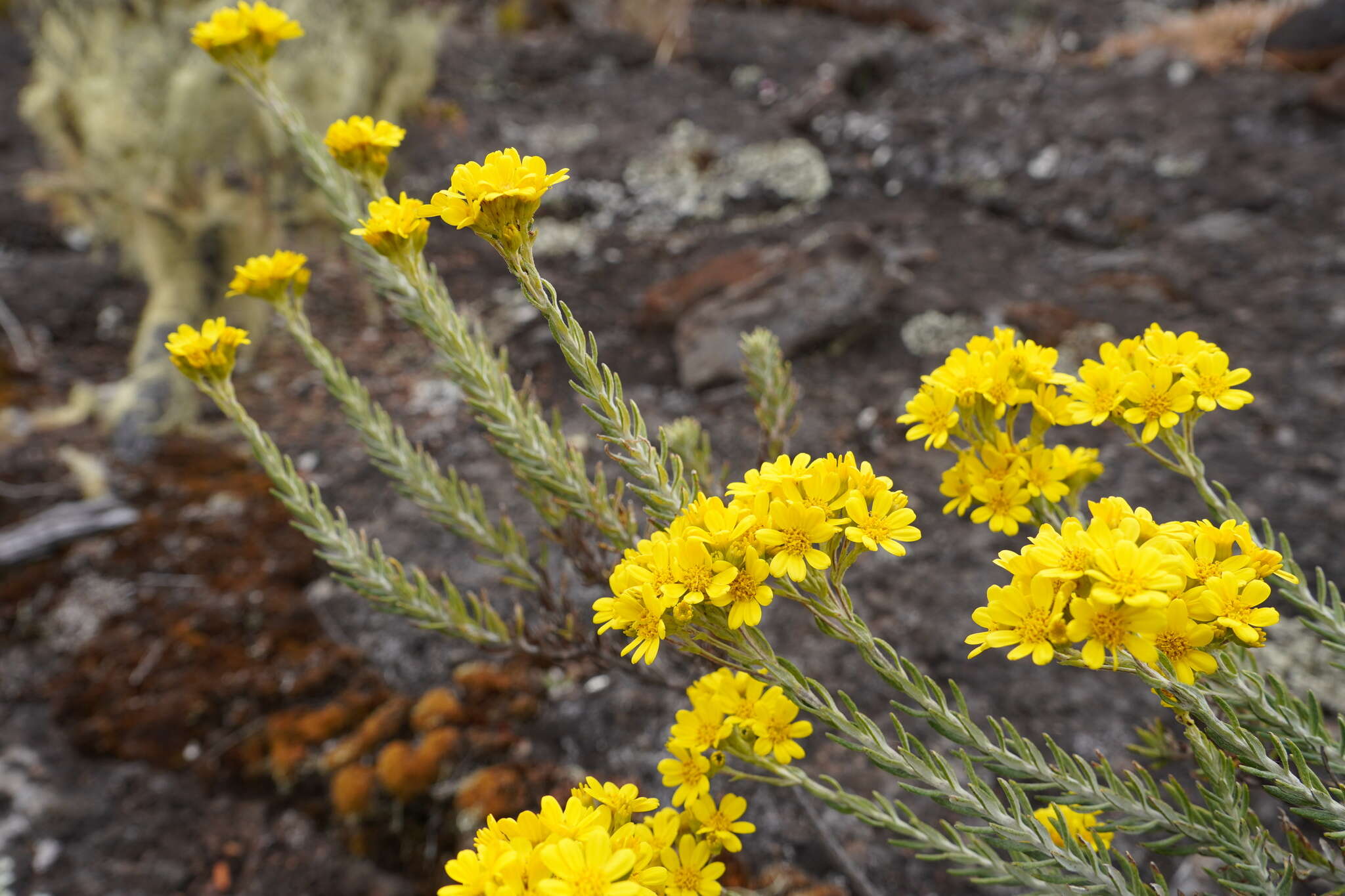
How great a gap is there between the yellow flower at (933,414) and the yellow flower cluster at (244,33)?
5.27ft

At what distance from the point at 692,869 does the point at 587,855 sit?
0.98 ft

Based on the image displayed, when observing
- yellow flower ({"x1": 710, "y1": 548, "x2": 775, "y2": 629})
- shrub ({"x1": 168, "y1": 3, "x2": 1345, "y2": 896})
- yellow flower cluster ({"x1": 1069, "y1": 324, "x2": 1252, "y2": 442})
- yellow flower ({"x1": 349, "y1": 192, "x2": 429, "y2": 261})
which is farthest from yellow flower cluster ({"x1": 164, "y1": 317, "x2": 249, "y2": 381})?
yellow flower cluster ({"x1": 1069, "y1": 324, "x2": 1252, "y2": 442})

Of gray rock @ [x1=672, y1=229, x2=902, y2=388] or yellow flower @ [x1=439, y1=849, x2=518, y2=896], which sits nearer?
yellow flower @ [x1=439, y1=849, x2=518, y2=896]

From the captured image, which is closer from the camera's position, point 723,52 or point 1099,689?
point 1099,689

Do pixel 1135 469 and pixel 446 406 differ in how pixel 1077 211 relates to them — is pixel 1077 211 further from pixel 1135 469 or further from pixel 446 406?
pixel 446 406

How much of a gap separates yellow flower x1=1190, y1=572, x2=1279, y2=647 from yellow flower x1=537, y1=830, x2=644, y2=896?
77cm

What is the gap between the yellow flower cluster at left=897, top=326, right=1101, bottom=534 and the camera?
1238mm

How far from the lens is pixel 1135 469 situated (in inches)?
106

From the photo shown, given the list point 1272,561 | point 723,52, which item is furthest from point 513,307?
point 723,52

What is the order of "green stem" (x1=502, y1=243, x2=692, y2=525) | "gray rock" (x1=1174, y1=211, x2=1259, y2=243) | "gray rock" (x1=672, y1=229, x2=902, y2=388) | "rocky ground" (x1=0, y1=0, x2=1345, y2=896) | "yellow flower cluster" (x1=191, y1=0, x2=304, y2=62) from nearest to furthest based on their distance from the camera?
"green stem" (x1=502, y1=243, x2=692, y2=525), "yellow flower cluster" (x1=191, y1=0, x2=304, y2=62), "rocky ground" (x1=0, y1=0, x2=1345, y2=896), "gray rock" (x1=672, y1=229, x2=902, y2=388), "gray rock" (x1=1174, y1=211, x2=1259, y2=243)

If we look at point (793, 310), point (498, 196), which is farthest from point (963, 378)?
point (793, 310)

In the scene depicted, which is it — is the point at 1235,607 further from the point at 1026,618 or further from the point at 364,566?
the point at 364,566

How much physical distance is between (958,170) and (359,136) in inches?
161

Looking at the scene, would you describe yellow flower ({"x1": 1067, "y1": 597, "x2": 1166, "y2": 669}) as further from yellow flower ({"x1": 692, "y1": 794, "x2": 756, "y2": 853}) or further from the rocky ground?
the rocky ground
